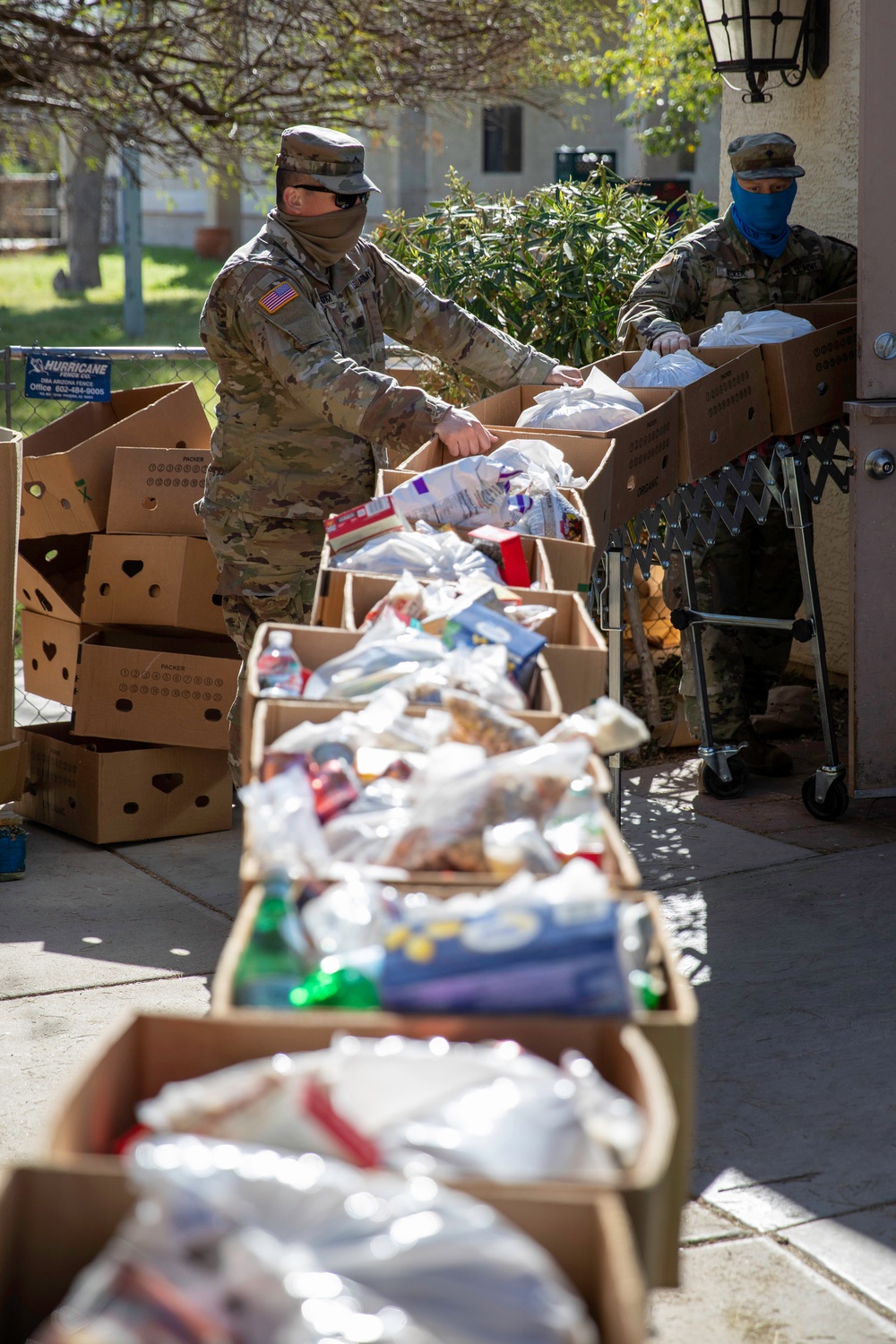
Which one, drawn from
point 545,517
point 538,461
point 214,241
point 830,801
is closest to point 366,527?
point 545,517

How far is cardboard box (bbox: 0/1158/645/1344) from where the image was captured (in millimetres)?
998

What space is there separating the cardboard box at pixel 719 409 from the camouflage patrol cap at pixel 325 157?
940 mm

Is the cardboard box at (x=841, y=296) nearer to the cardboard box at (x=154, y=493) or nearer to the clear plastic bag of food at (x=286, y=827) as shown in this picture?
the cardboard box at (x=154, y=493)

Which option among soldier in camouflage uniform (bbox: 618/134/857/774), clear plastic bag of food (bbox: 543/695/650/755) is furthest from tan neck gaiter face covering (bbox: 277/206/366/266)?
clear plastic bag of food (bbox: 543/695/650/755)

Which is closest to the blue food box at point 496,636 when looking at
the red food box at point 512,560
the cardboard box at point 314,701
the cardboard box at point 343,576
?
the cardboard box at point 314,701

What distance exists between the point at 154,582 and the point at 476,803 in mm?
3265

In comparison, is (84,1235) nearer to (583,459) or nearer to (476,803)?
(476,803)

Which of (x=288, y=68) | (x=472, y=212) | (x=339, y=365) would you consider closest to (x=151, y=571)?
(x=339, y=365)

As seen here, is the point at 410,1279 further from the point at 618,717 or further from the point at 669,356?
the point at 669,356

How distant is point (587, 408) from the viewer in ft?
11.6

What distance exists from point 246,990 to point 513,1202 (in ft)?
1.22

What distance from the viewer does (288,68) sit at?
1158 cm

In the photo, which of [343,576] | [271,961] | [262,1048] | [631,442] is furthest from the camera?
[631,442]

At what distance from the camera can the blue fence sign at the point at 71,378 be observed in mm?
4867
